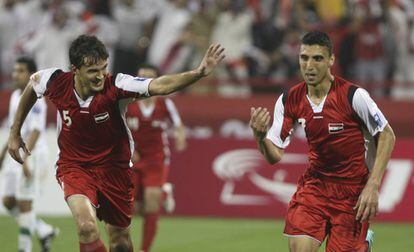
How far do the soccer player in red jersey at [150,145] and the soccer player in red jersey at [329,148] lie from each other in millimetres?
4222

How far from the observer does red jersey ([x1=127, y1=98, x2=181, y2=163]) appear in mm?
12423

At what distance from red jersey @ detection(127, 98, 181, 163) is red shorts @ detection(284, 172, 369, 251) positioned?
15.0 feet

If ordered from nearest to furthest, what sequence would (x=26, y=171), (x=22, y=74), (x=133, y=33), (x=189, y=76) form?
(x=189, y=76) → (x=26, y=171) → (x=22, y=74) → (x=133, y=33)

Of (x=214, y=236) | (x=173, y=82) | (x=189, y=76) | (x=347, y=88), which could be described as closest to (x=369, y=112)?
(x=347, y=88)

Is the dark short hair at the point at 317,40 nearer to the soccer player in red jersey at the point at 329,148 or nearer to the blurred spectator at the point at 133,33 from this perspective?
the soccer player in red jersey at the point at 329,148

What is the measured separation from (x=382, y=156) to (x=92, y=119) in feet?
7.99

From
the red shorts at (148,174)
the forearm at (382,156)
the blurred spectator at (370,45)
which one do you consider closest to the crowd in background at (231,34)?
the blurred spectator at (370,45)

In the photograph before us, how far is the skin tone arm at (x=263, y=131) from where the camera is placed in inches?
288

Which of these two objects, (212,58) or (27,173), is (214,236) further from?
(212,58)

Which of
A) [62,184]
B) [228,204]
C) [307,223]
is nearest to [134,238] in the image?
[228,204]

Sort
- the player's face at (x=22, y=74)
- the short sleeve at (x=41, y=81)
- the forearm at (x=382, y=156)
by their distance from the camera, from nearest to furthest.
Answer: the forearm at (x=382, y=156) < the short sleeve at (x=41, y=81) < the player's face at (x=22, y=74)

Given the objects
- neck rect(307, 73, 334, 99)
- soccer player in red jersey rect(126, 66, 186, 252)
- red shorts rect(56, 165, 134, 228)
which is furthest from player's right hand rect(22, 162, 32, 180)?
neck rect(307, 73, 334, 99)

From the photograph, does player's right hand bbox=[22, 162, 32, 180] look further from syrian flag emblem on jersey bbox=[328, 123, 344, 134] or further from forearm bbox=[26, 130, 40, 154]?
syrian flag emblem on jersey bbox=[328, 123, 344, 134]

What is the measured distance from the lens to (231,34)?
17766 mm
